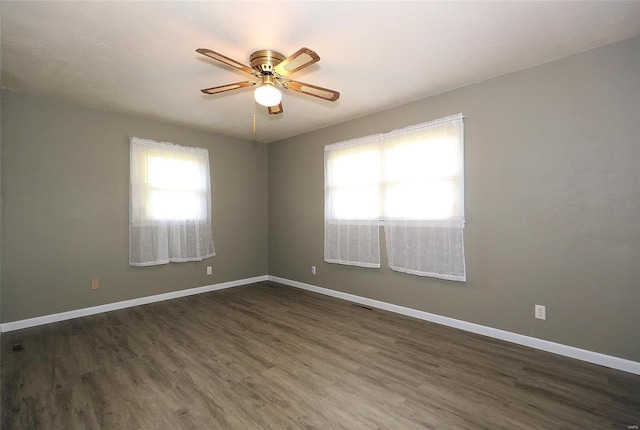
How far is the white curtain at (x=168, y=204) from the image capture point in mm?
3932

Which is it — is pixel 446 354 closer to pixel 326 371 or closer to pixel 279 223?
pixel 326 371

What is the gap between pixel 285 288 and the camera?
491 centimetres

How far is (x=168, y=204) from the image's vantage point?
13.7 ft

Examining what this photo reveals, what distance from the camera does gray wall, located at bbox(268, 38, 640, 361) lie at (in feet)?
7.52

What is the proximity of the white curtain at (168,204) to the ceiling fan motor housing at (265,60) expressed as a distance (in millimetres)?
2452

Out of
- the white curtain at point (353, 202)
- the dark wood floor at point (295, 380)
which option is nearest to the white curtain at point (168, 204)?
the dark wood floor at point (295, 380)

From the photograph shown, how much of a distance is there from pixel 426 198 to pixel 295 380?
2316 millimetres

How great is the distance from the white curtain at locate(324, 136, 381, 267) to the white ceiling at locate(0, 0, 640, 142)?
0.89 m

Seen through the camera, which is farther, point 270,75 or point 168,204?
point 168,204

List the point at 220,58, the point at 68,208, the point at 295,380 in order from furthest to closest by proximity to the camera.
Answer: the point at 68,208 → the point at 295,380 → the point at 220,58

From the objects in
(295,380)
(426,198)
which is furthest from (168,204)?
(426,198)

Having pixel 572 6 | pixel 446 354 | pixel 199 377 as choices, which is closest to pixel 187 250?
pixel 199 377

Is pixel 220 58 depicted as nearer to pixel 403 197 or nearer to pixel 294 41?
pixel 294 41

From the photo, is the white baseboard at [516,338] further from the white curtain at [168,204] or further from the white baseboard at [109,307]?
the white curtain at [168,204]
